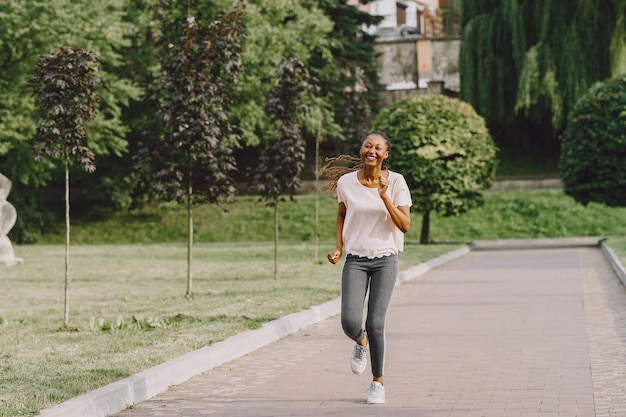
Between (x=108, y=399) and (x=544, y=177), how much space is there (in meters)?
40.2

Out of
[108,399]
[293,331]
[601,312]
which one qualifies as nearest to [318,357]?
[293,331]

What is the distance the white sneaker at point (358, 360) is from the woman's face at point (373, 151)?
1.35 metres

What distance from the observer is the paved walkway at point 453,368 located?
8109mm

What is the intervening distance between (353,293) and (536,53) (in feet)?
105

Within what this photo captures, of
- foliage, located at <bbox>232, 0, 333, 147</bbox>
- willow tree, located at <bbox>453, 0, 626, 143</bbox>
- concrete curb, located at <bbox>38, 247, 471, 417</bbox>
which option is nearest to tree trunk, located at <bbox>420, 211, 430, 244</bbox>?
willow tree, located at <bbox>453, 0, 626, 143</bbox>

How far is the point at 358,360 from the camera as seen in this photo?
325 inches

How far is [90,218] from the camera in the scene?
45781mm

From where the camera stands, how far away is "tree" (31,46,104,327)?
1383 centimetres

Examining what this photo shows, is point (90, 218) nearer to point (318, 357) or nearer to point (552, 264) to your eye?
point (552, 264)

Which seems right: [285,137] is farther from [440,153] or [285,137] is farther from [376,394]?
[376,394]

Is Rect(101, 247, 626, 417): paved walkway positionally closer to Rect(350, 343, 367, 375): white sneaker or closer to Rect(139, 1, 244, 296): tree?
Rect(350, 343, 367, 375): white sneaker

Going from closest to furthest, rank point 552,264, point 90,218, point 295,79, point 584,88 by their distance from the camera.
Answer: point 295,79 → point 552,264 → point 584,88 → point 90,218

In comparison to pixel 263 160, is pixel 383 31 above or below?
above

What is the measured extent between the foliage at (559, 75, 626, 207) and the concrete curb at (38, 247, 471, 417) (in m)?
19.3
